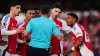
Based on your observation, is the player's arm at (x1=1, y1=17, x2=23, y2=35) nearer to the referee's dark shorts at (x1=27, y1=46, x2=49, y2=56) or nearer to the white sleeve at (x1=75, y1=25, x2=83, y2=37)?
the referee's dark shorts at (x1=27, y1=46, x2=49, y2=56)

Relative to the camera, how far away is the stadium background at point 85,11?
19938mm

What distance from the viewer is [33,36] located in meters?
11.2

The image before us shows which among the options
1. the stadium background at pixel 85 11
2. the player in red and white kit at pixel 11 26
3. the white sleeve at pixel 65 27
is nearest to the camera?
the player in red and white kit at pixel 11 26

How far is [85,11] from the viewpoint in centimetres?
2198

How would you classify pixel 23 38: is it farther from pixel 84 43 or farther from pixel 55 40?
pixel 84 43

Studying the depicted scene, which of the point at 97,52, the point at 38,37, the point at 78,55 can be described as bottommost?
the point at 97,52

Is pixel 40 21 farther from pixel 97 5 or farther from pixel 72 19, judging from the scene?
pixel 97 5

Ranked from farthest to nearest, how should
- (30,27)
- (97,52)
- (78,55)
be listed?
(97,52), (78,55), (30,27)

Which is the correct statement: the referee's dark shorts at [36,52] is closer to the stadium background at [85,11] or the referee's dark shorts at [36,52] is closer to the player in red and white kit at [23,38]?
the player in red and white kit at [23,38]

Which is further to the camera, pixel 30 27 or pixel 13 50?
pixel 13 50

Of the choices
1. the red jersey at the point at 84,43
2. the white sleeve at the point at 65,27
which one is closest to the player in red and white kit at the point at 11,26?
the white sleeve at the point at 65,27

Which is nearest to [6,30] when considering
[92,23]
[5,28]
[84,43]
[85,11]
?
[5,28]

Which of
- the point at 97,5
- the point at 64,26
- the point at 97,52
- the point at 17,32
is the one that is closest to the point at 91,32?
the point at 97,52

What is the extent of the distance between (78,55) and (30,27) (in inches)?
73.3
